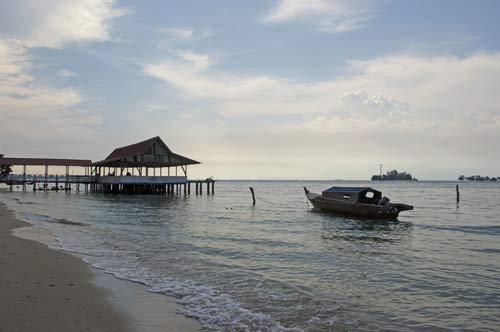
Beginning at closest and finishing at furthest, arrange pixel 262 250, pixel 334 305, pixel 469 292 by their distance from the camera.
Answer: pixel 334 305
pixel 469 292
pixel 262 250

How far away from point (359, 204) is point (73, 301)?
769 inches

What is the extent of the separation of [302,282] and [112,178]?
138 feet

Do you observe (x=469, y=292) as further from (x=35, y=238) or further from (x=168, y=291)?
(x=35, y=238)

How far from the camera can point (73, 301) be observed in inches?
224

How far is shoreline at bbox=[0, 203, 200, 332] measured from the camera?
4824 mm

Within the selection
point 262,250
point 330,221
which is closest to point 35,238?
point 262,250

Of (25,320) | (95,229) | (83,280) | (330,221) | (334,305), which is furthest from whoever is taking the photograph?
(330,221)

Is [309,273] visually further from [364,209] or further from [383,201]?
[383,201]

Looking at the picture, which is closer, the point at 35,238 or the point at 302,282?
the point at 302,282

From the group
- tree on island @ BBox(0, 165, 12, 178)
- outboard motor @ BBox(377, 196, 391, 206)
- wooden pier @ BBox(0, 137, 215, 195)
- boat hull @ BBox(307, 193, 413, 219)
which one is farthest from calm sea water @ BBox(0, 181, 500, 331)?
tree on island @ BBox(0, 165, 12, 178)

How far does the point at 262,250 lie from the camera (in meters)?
11.8

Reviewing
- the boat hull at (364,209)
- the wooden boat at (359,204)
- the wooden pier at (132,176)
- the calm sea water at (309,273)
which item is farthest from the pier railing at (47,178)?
the calm sea water at (309,273)

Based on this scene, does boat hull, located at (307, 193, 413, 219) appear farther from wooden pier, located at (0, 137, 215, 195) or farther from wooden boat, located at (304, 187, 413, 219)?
wooden pier, located at (0, 137, 215, 195)

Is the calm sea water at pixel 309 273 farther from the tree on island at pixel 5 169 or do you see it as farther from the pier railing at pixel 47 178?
the tree on island at pixel 5 169
